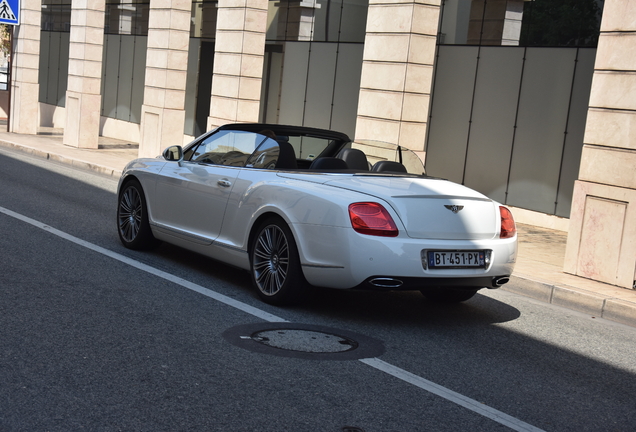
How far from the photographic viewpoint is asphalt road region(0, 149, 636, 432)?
4.36 m

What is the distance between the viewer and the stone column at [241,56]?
1872 cm

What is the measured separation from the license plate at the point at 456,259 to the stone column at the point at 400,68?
767 centimetres

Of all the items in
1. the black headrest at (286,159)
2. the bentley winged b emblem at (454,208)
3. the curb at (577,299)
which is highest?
the black headrest at (286,159)

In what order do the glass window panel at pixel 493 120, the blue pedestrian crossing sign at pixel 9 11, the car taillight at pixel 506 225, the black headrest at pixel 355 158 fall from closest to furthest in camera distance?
the car taillight at pixel 506 225, the black headrest at pixel 355 158, the glass window panel at pixel 493 120, the blue pedestrian crossing sign at pixel 9 11

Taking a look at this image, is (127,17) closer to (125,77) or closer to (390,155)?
(125,77)

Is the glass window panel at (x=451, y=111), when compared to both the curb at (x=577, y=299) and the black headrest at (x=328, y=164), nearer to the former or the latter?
the curb at (x=577, y=299)

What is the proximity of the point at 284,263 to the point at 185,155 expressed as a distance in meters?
2.22

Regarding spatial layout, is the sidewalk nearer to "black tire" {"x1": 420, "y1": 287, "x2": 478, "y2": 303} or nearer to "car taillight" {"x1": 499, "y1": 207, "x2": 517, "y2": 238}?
"black tire" {"x1": 420, "y1": 287, "x2": 478, "y2": 303}

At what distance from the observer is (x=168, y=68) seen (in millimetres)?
21219

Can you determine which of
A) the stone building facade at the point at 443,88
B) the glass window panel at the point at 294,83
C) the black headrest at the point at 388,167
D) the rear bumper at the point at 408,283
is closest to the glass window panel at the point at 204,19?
the stone building facade at the point at 443,88

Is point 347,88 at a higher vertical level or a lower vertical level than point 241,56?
lower

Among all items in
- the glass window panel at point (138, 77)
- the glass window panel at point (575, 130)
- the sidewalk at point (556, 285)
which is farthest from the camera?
the glass window panel at point (138, 77)

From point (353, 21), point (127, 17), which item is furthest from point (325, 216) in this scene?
point (127, 17)

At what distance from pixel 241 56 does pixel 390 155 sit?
11557 millimetres
